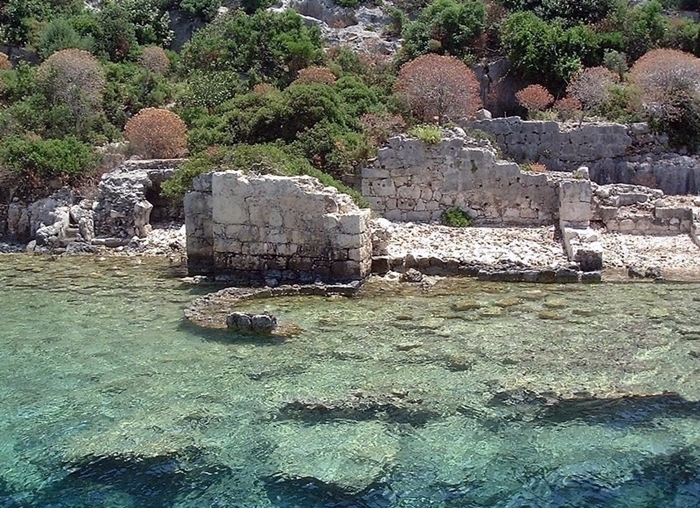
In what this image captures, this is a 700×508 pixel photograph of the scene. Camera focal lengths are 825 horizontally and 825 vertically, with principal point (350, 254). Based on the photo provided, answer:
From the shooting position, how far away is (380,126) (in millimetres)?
21547

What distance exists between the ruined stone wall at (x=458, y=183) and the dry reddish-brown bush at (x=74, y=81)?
423 inches

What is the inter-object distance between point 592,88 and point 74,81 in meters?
16.1

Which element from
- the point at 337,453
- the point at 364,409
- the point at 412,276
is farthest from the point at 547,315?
the point at 337,453

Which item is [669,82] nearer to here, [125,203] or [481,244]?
[481,244]

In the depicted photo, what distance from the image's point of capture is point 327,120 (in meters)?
21.3

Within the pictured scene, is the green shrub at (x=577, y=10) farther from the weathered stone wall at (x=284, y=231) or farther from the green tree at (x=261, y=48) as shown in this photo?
the weathered stone wall at (x=284, y=231)

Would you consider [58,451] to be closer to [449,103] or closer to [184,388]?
[184,388]

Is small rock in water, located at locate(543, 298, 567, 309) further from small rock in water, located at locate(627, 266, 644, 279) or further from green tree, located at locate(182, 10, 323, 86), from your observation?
green tree, located at locate(182, 10, 323, 86)

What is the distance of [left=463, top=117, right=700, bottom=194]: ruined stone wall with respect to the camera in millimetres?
23062

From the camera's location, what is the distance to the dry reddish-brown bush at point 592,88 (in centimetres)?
2469

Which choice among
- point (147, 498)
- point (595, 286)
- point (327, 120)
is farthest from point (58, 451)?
Result: point (327, 120)

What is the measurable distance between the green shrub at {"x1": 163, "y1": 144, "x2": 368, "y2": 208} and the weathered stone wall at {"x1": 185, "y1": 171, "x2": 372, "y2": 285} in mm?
1204

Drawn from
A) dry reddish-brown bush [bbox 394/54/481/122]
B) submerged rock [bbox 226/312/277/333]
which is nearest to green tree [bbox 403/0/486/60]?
dry reddish-brown bush [bbox 394/54/481/122]

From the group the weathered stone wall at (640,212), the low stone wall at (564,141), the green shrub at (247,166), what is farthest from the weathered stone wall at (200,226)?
the low stone wall at (564,141)
